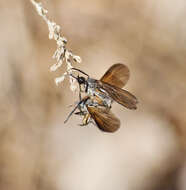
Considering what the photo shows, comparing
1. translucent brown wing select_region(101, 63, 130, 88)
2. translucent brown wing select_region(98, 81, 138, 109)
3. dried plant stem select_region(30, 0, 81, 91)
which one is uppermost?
translucent brown wing select_region(101, 63, 130, 88)

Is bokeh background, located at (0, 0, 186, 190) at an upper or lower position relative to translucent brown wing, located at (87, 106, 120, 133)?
upper

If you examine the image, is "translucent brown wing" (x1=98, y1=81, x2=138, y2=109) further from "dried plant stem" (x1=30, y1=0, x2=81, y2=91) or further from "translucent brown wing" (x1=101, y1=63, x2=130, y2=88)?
"dried plant stem" (x1=30, y1=0, x2=81, y2=91)

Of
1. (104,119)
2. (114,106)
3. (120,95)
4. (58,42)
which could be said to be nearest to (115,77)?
(120,95)

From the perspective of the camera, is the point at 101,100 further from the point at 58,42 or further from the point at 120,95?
the point at 58,42

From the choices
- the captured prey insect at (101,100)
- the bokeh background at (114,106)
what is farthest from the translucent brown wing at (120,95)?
the bokeh background at (114,106)

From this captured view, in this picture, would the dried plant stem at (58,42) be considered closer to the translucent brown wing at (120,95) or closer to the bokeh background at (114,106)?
the translucent brown wing at (120,95)

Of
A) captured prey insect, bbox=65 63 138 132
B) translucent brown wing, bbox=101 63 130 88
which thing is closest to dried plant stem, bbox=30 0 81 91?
captured prey insect, bbox=65 63 138 132
